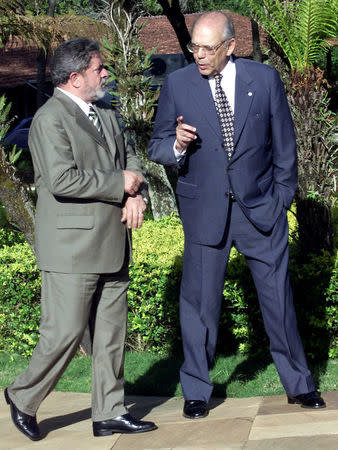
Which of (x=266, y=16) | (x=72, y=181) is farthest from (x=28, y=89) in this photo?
(x=72, y=181)

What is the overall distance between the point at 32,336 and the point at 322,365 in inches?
87.6

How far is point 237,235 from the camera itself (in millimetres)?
4500

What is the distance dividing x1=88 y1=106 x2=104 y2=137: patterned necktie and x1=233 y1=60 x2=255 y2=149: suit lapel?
2.46ft

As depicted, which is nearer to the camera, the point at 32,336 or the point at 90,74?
the point at 90,74

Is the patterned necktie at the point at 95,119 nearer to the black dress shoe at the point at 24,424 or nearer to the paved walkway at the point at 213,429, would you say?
the black dress shoe at the point at 24,424

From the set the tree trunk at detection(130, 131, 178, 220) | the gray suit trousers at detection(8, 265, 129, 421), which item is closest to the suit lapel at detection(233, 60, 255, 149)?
the gray suit trousers at detection(8, 265, 129, 421)

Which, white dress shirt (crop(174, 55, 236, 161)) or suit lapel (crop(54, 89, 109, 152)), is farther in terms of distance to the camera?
white dress shirt (crop(174, 55, 236, 161))

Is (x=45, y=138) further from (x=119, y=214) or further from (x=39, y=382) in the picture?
(x=39, y=382)

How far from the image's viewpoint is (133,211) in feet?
13.9

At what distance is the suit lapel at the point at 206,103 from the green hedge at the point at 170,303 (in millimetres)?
1595

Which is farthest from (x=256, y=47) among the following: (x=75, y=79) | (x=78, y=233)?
(x=78, y=233)

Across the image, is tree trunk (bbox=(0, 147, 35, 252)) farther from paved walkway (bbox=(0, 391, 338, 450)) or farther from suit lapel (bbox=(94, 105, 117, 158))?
suit lapel (bbox=(94, 105, 117, 158))

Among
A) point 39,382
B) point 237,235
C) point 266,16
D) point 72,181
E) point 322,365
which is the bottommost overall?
point 322,365

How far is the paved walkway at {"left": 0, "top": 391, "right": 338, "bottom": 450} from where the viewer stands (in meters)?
3.98
